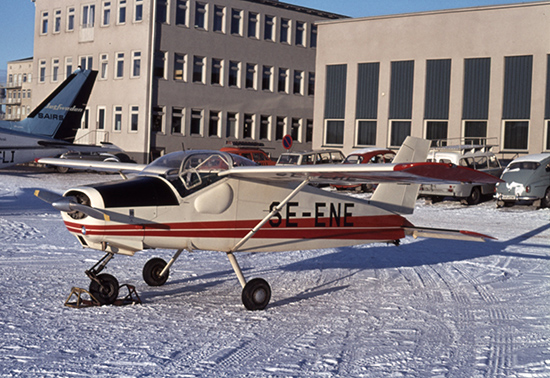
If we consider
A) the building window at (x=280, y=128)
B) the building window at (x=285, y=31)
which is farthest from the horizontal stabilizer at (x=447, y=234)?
the building window at (x=285, y=31)

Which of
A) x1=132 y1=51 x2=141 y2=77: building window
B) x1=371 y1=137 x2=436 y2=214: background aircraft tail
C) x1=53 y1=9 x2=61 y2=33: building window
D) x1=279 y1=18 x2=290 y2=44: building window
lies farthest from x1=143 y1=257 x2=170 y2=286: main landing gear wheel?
x1=53 y1=9 x2=61 y2=33: building window

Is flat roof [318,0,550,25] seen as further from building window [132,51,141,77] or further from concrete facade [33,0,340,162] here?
building window [132,51,141,77]

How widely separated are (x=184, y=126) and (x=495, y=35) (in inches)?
866

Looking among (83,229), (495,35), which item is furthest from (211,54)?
(83,229)

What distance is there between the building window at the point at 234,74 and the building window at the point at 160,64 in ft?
17.6

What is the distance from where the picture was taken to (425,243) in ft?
48.8

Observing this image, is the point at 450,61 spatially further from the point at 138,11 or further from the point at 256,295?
the point at 256,295

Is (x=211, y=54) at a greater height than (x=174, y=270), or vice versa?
(x=211, y=54)

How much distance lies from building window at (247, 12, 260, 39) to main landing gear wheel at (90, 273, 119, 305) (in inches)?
1663

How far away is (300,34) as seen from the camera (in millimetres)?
51812

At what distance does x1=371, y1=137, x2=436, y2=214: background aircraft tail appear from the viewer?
9.98m

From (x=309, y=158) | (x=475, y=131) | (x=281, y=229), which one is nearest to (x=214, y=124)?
(x=309, y=158)

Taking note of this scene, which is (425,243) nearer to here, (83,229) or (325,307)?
(325,307)

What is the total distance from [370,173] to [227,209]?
6.74 feet
